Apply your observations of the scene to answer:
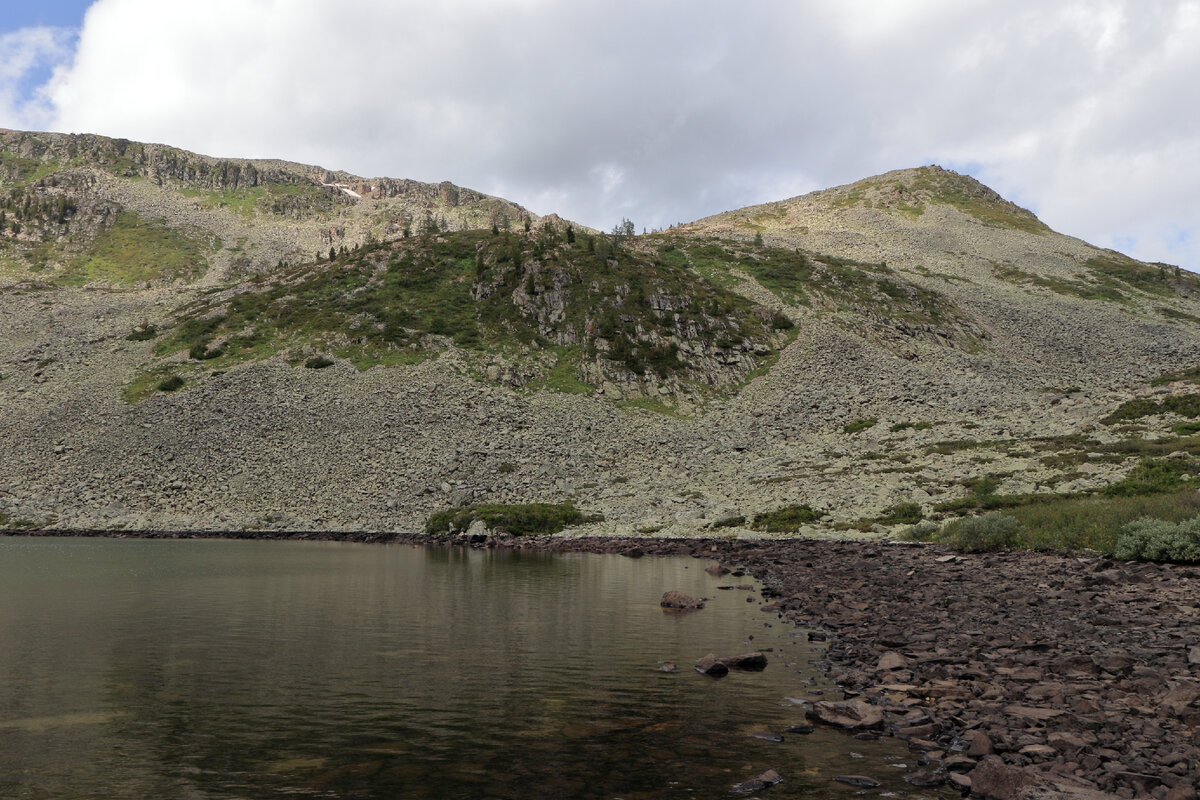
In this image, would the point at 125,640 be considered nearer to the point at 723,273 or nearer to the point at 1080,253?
the point at 723,273

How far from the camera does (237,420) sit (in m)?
71.0

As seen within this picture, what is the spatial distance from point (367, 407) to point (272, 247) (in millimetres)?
138713

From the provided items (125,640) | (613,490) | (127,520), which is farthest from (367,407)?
(125,640)

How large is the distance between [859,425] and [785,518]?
25.0 metres

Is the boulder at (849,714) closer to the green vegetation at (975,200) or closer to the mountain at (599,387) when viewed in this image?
the mountain at (599,387)

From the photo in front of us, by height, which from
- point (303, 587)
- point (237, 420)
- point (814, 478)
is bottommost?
point (303, 587)

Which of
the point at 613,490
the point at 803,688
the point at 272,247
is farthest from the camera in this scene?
the point at 272,247

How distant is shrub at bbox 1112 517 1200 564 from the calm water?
608 inches

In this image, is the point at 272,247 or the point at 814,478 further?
the point at 272,247

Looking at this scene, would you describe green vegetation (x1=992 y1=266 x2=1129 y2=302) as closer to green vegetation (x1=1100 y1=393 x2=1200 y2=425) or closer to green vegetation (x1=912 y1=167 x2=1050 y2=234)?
green vegetation (x1=912 y1=167 x2=1050 y2=234)

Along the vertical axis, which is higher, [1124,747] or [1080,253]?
[1080,253]

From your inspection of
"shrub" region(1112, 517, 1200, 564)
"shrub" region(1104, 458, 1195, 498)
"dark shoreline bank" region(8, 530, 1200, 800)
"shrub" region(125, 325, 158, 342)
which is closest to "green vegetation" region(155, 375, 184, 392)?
"shrub" region(125, 325, 158, 342)

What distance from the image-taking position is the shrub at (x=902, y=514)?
4518 centimetres

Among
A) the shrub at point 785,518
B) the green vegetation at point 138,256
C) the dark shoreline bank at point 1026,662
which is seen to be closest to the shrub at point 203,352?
the shrub at point 785,518
